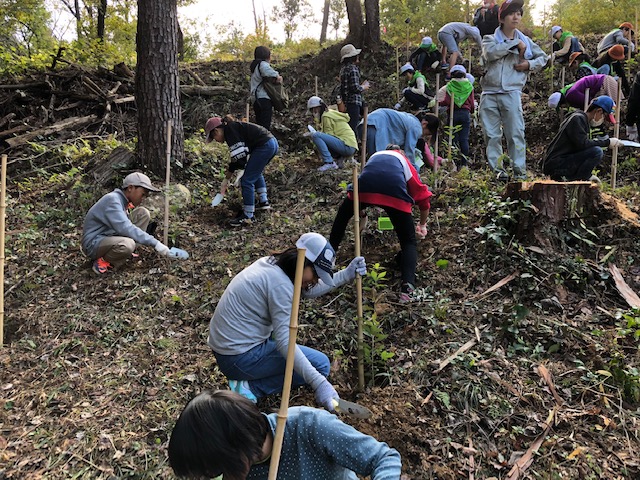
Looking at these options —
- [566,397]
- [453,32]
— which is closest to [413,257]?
[566,397]

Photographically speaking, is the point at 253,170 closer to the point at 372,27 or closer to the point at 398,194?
the point at 398,194

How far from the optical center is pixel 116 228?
4.68 m

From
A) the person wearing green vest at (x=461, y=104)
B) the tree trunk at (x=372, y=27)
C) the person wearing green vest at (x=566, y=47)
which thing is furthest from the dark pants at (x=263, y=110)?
the person wearing green vest at (x=566, y=47)

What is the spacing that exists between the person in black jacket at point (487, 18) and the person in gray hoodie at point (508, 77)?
322 cm

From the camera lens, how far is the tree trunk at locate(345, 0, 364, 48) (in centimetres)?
1110

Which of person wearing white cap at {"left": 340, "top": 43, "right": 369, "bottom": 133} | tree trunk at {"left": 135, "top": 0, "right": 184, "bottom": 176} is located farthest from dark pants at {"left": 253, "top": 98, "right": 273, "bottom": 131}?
tree trunk at {"left": 135, "top": 0, "right": 184, "bottom": 176}

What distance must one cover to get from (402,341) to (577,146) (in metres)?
3.20

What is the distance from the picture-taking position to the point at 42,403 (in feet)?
10.3

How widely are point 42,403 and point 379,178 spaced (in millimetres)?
3050

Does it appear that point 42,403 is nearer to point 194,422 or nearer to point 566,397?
point 194,422

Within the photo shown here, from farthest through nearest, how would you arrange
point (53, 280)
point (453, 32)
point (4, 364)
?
1. point (453, 32)
2. point (53, 280)
3. point (4, 364)

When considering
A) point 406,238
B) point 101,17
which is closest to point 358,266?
point 406,238

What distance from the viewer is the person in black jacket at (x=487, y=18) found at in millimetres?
8320

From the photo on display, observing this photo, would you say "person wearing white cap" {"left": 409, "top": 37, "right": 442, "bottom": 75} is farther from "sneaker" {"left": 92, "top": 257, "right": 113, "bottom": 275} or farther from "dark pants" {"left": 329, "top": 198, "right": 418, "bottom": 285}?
"sneaker" {"left": 92, "top": 257, "right": 113, "bottom": 275}
